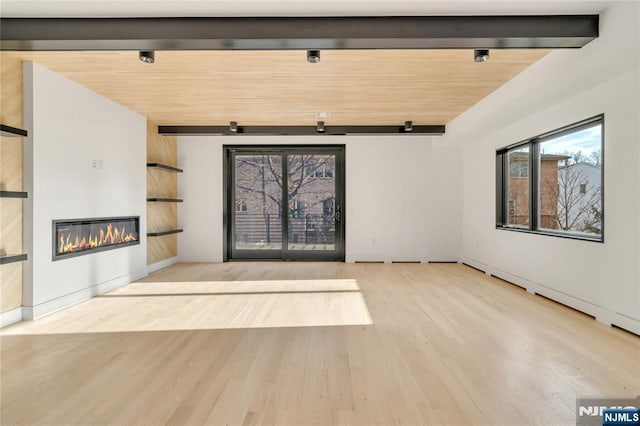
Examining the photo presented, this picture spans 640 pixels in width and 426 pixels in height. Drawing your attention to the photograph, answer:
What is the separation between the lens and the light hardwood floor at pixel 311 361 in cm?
197

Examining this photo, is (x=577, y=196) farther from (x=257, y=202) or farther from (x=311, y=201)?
(x=257, y=202)

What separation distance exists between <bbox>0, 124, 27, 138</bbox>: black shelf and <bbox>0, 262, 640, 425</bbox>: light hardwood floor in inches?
69.0

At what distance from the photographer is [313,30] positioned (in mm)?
2727

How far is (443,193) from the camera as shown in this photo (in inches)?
283

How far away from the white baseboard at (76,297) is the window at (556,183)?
554cm

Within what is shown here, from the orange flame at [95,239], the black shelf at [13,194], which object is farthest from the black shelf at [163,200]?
the black shelf at [13,194]

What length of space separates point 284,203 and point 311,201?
54 cm

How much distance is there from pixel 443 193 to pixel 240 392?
5994 millimetres

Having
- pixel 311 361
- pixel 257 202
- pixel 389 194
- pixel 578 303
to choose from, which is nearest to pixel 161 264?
pixel 257 202

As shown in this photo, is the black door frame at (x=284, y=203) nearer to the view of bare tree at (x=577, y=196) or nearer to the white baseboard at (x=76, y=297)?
the white baseboard at (x=76, y=297)

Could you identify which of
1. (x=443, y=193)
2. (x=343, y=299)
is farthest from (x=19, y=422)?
(x=443, y=193)

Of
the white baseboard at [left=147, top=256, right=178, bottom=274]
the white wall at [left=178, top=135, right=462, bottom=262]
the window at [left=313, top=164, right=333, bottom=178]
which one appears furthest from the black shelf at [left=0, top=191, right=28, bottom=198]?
the window at [left=313, top=164, right=333, bottom=178]

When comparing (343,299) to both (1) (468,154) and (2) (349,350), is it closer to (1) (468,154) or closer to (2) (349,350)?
(2) (349,350)

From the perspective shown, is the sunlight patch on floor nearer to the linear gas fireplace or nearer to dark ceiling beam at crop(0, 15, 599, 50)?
the linear gas fireplace
